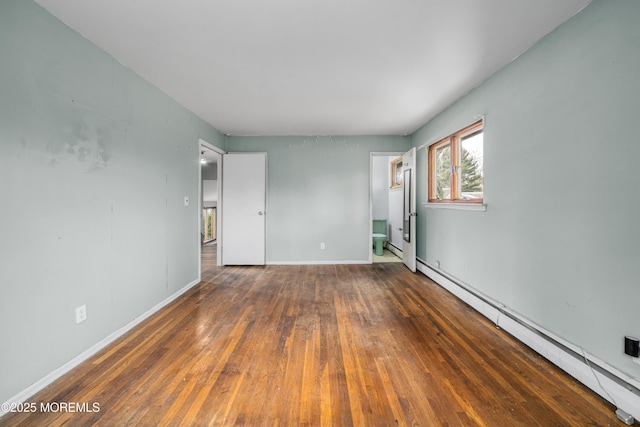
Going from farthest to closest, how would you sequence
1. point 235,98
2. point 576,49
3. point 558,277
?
point 235,98 < point 558,277 < point 576,49

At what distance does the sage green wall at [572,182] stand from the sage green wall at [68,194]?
135 inches

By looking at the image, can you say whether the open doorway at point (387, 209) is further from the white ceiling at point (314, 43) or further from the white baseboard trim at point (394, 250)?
the white ceiling at point (314, 43)

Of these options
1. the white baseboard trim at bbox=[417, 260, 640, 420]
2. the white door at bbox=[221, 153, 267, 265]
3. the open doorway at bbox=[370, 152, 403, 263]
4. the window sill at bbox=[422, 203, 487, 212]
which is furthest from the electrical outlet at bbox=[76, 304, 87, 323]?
the open doorway at bbox=[370, 152, 403, 263]

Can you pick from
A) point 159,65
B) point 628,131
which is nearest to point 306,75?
point 159,65

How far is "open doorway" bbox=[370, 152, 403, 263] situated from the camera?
580cm

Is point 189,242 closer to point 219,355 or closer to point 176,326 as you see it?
point 176,326

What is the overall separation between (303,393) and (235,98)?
302 cm

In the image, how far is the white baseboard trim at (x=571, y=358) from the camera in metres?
1.44

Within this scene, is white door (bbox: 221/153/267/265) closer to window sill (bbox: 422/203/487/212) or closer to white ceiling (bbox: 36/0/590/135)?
white ceiling (bbox: 36/0/590/135)

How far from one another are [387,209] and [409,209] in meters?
2.07

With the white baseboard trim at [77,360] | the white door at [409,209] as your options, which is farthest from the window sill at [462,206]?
the white baseboard trim at [77,360]

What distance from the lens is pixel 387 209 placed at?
6.63 metres

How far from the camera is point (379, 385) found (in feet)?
5.44

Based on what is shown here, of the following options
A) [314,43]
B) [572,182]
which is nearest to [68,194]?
[314,43]
